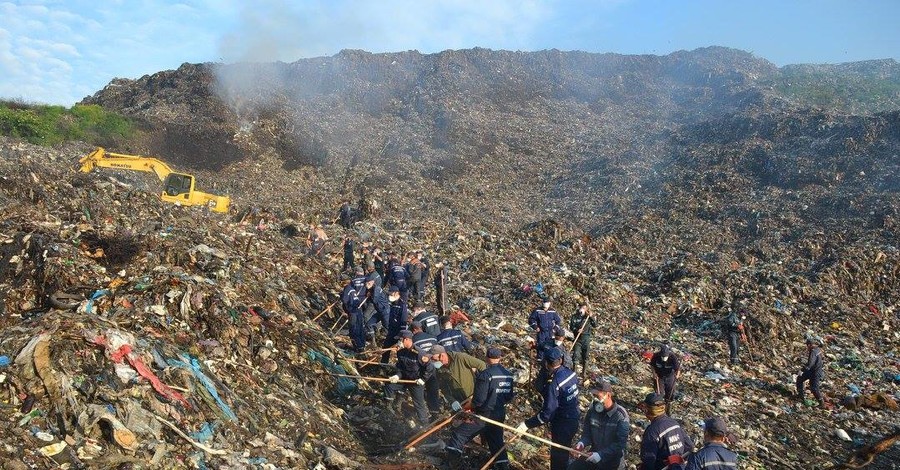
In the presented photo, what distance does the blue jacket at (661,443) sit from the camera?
4613 mm

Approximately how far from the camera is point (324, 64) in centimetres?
4294

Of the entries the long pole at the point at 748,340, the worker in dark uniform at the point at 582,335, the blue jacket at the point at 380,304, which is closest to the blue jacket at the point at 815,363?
the long pole at the point at 748,340

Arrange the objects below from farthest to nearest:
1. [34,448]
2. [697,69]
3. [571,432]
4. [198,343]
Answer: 1. [697,69]
2. [198,343]
3. [571,432]
4. [34,448]

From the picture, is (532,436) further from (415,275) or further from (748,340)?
(748,340)

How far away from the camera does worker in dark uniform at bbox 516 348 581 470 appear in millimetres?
5539

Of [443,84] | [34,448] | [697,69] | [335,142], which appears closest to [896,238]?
[34,448]

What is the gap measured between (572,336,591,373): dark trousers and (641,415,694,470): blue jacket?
527 cm

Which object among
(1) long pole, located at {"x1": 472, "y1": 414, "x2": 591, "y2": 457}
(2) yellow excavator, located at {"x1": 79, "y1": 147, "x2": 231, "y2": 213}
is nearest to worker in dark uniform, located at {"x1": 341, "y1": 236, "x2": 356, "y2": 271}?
(2) yellow excavator, located at {"x1": 79, "y1": 147, "x2": 231, "y2": 213}

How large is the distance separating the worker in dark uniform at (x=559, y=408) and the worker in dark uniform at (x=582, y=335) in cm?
430

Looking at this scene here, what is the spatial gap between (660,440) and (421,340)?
3335 mm

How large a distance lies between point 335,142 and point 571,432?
2878 cm

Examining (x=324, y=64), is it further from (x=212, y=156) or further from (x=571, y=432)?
(x=571, y=432)

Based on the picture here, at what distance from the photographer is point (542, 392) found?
6363 millimetres

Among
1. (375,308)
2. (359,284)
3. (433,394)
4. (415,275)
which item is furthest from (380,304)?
(433,394)
